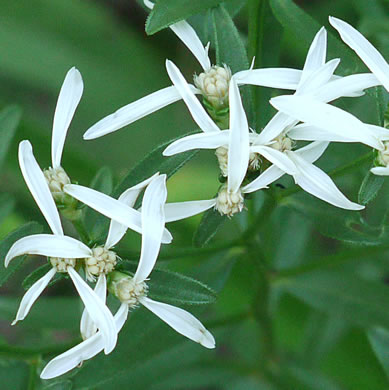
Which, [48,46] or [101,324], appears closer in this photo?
[101,324]

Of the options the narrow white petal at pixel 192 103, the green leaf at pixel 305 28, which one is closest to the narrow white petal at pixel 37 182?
the narrow white petal at pixel 192 103

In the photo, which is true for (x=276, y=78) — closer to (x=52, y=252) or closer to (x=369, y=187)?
(x=369, y=187)

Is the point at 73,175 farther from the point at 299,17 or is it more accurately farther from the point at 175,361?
the point at 299,17

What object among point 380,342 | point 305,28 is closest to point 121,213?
point 305,28

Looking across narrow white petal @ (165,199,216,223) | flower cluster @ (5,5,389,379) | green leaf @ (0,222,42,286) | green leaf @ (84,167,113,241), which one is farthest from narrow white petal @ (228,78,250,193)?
green leaf @ (0,222,42,286)

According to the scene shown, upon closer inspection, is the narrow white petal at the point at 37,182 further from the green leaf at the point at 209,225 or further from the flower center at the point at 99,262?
the green leaf at the point at 209,225

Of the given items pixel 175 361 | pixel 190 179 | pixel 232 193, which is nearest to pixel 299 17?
pixel 232 193
